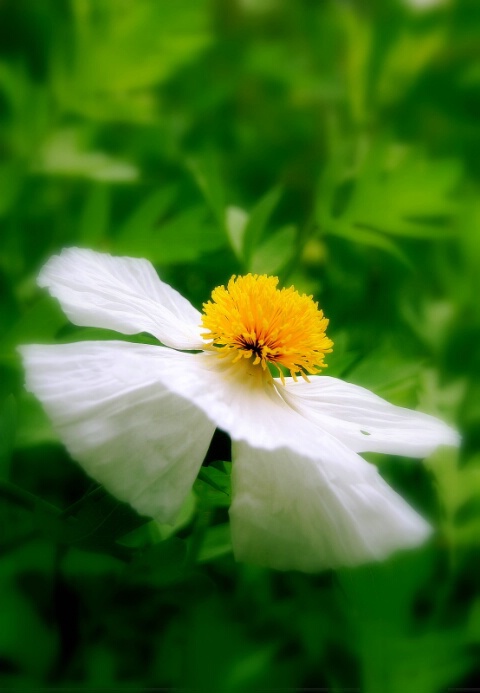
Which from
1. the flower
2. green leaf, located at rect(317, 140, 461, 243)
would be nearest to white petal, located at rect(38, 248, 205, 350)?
the flower

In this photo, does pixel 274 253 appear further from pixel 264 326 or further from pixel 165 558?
pixel 165 558

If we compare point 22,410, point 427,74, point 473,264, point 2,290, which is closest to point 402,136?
point 427,74

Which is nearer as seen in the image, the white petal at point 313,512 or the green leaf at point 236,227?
the white petal at point 313,512

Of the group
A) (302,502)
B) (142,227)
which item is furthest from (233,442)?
(142,227)

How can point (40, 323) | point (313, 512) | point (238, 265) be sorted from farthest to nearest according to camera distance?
point (238, 265) → point (40, 323) → point (313, 512)

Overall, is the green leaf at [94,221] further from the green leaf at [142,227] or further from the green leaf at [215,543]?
the green leaf at [215,543]

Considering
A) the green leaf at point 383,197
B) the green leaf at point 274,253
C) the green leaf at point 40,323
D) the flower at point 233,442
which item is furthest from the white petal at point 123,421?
the green leaf at point 383,197

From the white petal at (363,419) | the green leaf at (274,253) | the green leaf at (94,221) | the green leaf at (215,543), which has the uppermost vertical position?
the green leaf at (94,221)
